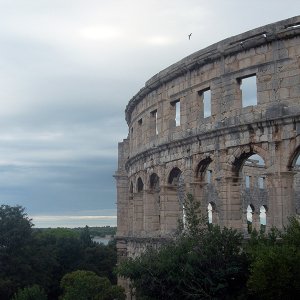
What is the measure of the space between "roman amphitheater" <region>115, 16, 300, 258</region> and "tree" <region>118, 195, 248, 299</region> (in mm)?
2472

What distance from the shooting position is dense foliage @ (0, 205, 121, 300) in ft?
126

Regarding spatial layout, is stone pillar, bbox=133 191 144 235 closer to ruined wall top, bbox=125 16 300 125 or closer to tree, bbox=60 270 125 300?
tree, bbox=60 270 125 300

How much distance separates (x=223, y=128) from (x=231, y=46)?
2606 mm

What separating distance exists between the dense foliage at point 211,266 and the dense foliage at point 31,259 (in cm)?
2296

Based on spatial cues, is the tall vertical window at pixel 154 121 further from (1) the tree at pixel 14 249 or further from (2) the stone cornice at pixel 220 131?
(1) the tree at pixel 14 249

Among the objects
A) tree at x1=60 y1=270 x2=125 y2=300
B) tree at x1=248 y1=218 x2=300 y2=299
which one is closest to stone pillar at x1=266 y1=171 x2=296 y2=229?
tree at x1=248 y1=218 x2=300 y2=299

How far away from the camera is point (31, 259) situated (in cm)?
4050

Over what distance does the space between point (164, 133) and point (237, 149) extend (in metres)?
4.36

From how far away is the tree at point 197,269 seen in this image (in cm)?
1202

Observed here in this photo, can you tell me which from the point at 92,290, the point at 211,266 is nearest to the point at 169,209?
the point at 211,266

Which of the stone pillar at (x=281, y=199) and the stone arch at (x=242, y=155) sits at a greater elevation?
the stone arch at (x=242, y=155)

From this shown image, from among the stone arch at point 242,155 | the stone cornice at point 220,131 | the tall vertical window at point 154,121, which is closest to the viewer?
the stone cornice at point 220,131

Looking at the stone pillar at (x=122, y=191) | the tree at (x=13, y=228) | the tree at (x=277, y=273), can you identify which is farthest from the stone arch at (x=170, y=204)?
the tree at (x=13, y=228)

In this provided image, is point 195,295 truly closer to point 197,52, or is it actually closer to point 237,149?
point 237,149
